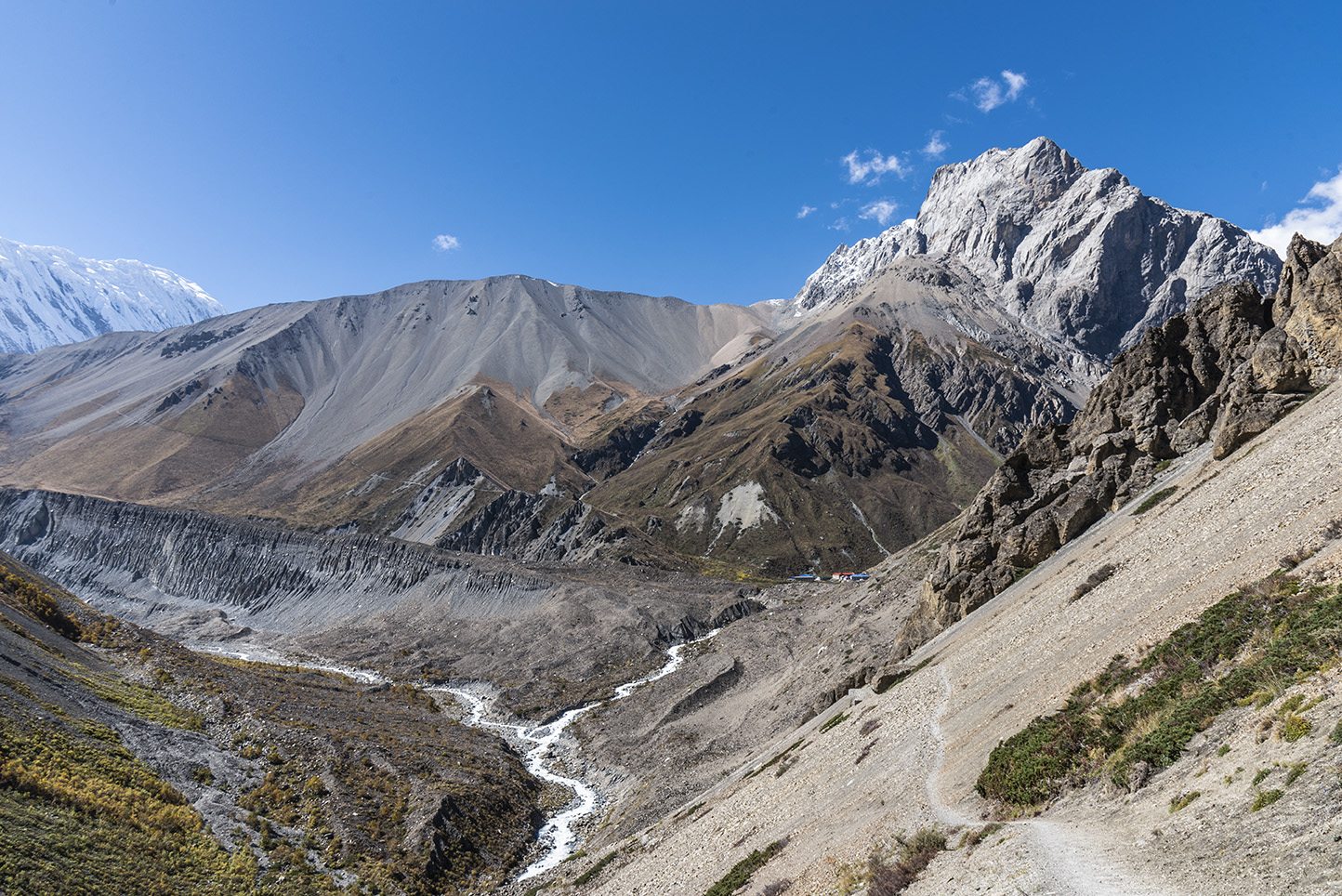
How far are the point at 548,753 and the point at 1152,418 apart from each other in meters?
58.8

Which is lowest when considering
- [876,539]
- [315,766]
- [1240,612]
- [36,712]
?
[876,539]

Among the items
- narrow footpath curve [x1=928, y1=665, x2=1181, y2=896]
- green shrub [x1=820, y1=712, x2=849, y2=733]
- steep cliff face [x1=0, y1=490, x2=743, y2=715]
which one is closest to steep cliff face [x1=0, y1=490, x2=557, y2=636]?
steep cliff face [x1=0, y1=490, x2=743, y2=715]

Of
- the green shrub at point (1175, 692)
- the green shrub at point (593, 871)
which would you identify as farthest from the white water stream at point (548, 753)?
the green shrub at point (1175, 692)

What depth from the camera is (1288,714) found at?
13547 mm

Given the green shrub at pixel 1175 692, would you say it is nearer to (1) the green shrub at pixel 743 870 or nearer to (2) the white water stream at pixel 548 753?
(1) the green shrub at pixel 743 870

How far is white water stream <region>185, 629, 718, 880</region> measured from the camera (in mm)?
48562

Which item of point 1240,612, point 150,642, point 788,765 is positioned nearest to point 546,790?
point 788,765

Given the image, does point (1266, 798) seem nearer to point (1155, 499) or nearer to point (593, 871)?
point (1155, 499)

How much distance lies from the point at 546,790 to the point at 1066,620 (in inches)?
1792

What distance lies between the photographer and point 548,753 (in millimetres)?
68250

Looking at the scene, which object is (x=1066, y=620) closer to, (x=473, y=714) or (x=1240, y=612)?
(x=1240, y=612)

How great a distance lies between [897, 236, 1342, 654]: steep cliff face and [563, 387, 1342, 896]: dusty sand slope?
2.62 m

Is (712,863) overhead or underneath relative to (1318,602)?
underneath

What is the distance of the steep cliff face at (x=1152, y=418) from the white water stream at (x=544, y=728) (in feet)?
90.8
